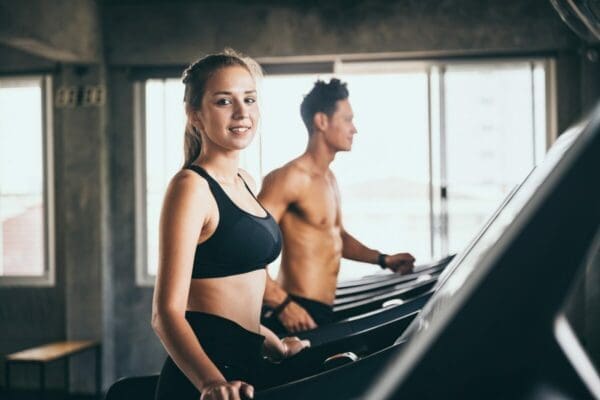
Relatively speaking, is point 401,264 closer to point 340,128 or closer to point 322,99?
point 340,128

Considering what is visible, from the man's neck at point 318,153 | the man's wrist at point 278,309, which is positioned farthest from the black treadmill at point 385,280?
A: the man's wrist at point 278,309

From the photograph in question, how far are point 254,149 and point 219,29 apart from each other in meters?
0.93

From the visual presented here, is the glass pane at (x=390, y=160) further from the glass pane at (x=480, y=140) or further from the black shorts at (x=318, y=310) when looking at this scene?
the black shorts at (x=318, y=310)

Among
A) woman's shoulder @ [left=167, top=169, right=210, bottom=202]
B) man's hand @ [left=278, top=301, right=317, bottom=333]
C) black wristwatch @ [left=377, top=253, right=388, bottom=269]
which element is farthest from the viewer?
black wristwatch @ [left=377, top=253, right=388, bottom=269]

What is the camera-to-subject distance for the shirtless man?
2.60m

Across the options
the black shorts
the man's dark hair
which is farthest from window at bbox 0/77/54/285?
the black shorts

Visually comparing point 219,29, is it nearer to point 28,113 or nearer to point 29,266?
point 28,113

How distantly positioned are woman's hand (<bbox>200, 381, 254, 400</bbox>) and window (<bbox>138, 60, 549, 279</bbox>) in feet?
14.0

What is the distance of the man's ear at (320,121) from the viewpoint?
9.27 feet

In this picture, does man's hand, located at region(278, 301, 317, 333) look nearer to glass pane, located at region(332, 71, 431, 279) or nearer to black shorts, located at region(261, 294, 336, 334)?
black shorts, located at region(261, 294, 336, 334)

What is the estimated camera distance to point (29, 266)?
5578 mm

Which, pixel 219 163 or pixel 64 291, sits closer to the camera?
pixel 219 163

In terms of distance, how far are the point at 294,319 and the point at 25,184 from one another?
13.5ft

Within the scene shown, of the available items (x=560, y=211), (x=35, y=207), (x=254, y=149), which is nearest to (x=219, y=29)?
(x=254, y=149)
